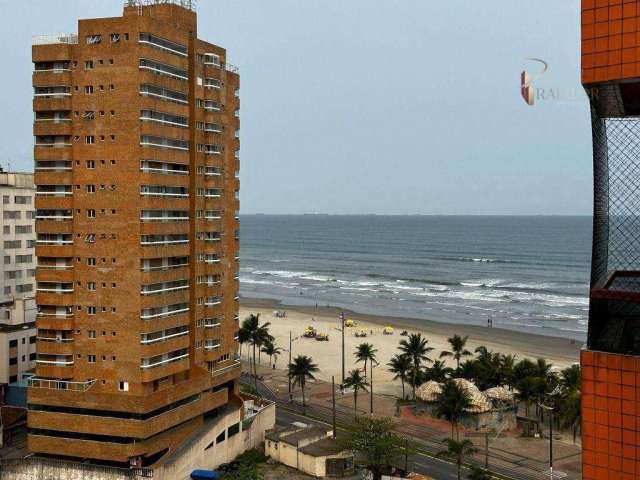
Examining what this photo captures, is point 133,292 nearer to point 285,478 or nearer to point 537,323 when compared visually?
point 285,478

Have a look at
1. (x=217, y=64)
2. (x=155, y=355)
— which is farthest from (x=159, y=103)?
(x=155, y=355)

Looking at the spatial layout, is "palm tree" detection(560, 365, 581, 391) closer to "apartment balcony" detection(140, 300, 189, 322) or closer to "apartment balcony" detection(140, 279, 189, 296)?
"apartment balcony" detection(140, 300, 189, 322)

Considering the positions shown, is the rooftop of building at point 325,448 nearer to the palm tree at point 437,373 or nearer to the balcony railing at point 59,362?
the balcony railing at point 59,362

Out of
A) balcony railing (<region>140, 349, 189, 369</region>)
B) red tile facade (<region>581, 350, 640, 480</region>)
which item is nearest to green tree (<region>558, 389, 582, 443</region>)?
balcony railing (<region>140, 349, 189, 369</region>)

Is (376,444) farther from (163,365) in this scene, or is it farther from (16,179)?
(16,179)

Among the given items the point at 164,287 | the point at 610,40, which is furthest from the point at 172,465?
the point at 610,40

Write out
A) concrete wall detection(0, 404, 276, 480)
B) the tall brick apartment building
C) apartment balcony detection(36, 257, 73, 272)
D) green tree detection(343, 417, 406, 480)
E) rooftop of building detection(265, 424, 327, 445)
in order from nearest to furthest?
concrete wall detection(0, 404, 276, 480), the tall brick apartment building, green tree detection(343, 417, 406, 480), apartment balcony detection(36, 257, 73, 272), rooftop of building detection(265, 424, 327, 445)
